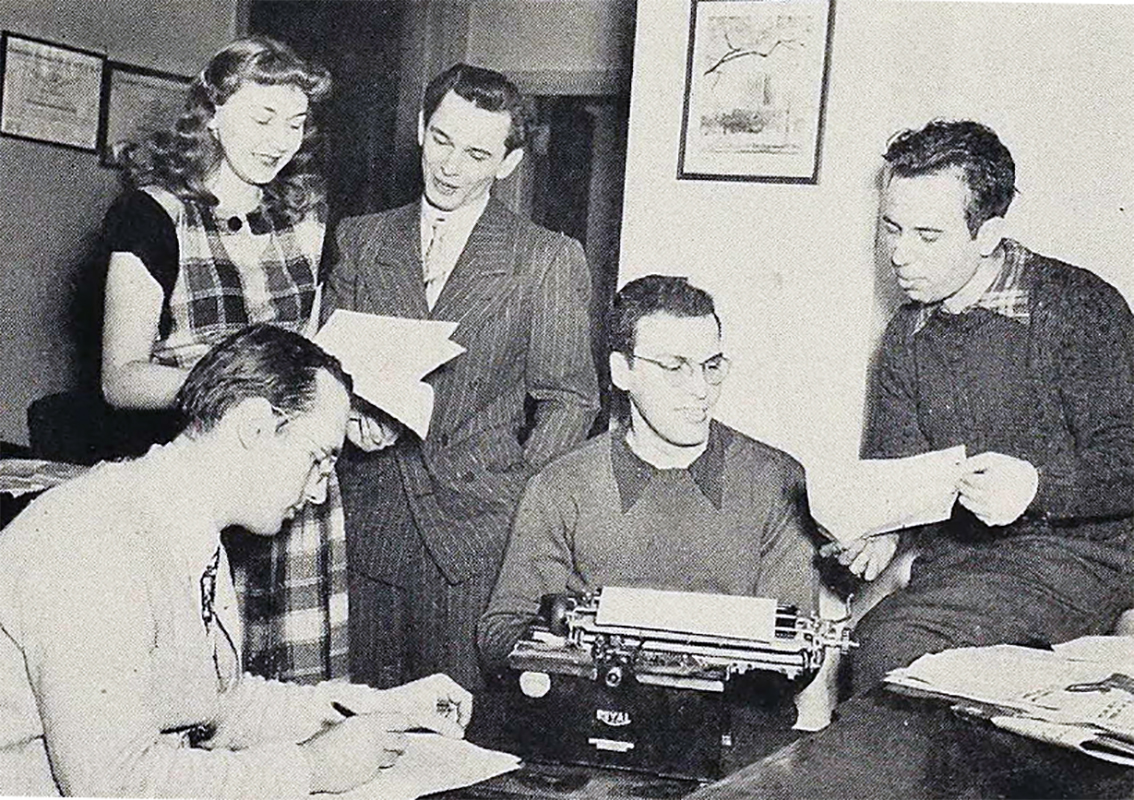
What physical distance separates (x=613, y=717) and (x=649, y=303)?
69cm

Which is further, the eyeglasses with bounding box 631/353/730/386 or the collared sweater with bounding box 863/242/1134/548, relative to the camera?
the eyeglasses with bounding box 631/353/730/386

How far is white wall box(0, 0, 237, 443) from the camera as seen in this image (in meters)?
2.33

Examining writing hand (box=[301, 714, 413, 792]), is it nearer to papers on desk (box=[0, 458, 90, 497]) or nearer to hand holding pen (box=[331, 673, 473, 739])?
hand holding pen (box=[331, 673, 473, 739])

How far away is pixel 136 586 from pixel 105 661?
0.12m

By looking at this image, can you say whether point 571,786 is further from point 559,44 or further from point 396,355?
point 559,44

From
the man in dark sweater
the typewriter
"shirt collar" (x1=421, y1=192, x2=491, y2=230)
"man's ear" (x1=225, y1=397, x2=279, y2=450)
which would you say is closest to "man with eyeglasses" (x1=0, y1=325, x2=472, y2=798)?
"man's ear" (x1=225, y1=397, x2=279, y2=450)

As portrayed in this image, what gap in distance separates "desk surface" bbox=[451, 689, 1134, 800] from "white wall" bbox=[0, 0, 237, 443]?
1231mm

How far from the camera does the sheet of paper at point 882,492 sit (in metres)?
2.07

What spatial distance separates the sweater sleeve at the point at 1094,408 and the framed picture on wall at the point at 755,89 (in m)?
0.47

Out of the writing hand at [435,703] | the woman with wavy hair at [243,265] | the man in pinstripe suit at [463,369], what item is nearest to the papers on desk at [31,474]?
the woman with wavy hair at [243,265]

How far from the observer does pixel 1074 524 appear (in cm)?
205

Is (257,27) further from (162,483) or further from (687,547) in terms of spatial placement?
(687,547)

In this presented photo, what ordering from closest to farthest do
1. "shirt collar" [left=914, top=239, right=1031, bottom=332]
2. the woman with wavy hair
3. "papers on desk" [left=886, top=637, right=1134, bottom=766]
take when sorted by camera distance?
"papers on desk" [left=886, top=637, right=1134, bottom=766]
"shirt collar" [left=914, top=239, right=1031, bottom=332]
the woman with wavy hair

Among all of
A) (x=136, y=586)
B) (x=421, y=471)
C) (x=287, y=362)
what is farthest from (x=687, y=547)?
(x=136, y=586)
